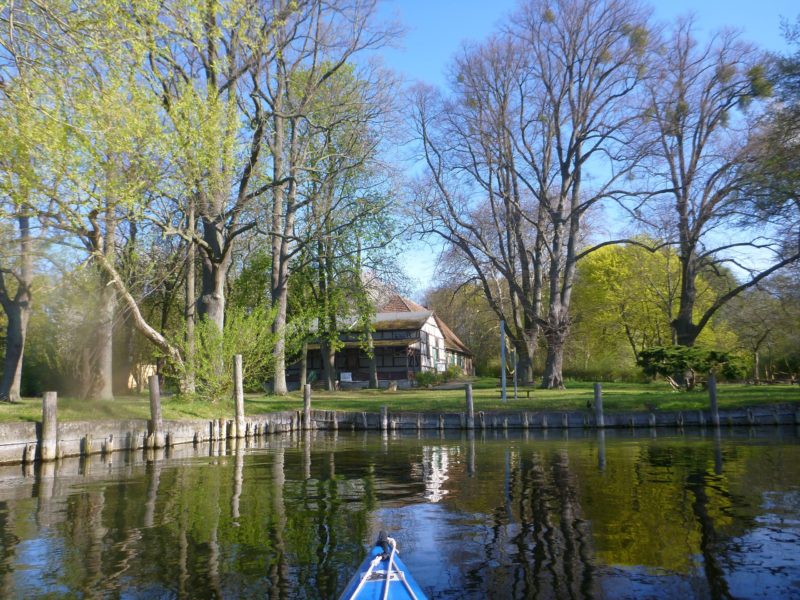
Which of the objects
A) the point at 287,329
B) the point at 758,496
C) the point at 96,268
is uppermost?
the point at 96,268

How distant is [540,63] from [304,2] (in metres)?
12.4

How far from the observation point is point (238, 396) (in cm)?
2119

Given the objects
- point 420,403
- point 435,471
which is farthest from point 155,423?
point 420,403

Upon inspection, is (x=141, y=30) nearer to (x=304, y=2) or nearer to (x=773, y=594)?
(x=304, y=2)

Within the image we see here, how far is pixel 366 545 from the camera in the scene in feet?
24.2

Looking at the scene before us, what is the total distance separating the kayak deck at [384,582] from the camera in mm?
4398

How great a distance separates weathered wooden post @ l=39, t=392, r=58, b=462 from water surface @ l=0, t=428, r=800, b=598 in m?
0.70

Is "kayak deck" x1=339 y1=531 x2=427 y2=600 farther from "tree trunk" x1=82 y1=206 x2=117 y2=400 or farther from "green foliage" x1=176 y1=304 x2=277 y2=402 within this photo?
"tree trunk" x1=82 y1=206 x2=117 y2=400

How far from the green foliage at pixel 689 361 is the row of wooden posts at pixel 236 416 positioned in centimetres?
406

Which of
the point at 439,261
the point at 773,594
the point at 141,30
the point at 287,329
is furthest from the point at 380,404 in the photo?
the point at 773,594

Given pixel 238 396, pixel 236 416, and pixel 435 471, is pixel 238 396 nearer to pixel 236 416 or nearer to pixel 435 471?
pixel 236 416

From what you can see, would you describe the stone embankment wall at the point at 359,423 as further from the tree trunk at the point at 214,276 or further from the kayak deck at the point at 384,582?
the kayak deck at the point at 384,582

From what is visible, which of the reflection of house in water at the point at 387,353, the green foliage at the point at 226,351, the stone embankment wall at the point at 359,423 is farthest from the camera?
the reflection of house in water at the point at 387,353

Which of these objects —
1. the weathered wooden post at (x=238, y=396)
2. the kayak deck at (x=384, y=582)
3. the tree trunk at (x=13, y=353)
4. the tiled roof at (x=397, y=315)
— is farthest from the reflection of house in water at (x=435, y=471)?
the tiled roof at (x=397, y=315)
